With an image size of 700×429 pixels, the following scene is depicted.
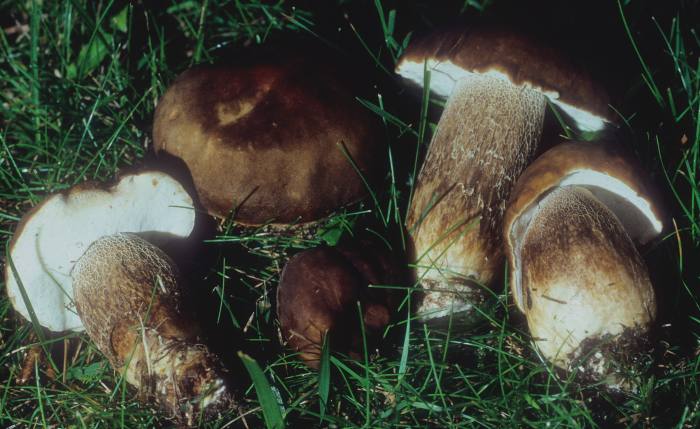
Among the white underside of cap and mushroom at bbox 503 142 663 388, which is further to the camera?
the white underside of cap

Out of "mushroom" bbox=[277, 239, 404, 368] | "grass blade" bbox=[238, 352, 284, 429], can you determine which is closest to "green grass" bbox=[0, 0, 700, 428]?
"grass blade" bbox=[238, 352, 284, 429]

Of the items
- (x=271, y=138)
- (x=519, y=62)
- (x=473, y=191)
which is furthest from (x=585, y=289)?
(x=271, y=138)

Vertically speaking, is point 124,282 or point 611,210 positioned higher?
point 611,210

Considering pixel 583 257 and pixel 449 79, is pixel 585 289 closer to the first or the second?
pixel 583 257

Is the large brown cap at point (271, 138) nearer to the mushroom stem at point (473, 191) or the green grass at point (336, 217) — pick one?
the green grass at point (336, 217)

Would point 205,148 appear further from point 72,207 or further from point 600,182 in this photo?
point 600,182

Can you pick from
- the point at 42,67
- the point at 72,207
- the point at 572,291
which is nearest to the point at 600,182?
the point at 572,291

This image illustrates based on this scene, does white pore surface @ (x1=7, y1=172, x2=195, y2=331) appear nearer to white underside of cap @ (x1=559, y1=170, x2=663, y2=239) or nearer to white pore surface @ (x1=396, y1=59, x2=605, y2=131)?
white pore surface @ (x1=396, y1=59, x2=605, y2=131)
